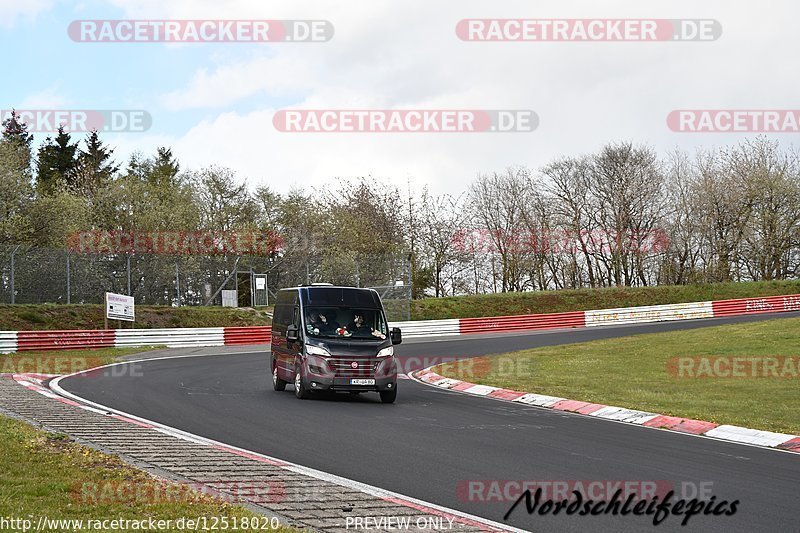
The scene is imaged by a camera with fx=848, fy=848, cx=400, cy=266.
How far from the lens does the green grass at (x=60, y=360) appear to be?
79.1ft

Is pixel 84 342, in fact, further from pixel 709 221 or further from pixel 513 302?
pixel 709 221

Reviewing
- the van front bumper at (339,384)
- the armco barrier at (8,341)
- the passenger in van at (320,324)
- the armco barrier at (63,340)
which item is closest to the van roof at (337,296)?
the passenger in van at (320,324)

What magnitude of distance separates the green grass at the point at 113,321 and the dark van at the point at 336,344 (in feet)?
66.2

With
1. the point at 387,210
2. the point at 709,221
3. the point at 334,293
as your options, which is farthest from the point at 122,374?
the point at 709,221

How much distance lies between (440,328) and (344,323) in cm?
2671

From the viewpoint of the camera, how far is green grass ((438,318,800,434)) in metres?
15.8

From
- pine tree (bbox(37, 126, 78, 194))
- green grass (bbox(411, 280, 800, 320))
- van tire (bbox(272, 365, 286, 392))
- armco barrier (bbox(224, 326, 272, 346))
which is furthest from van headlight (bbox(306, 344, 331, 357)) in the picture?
pine tree (bbox(37, 126, 78, 194))

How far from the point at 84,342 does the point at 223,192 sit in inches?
1201

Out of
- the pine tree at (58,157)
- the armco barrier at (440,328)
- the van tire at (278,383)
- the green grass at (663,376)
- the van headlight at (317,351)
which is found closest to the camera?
the green grass at (663,376)

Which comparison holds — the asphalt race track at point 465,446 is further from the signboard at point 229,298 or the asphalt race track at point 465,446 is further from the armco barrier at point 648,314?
the armco barrier at point 648,314

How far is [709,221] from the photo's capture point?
67000 millimetres

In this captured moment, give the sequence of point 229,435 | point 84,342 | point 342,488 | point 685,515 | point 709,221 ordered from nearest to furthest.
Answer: point 685,515
point 342,488
point 229,435
point 84,342
point 709,221

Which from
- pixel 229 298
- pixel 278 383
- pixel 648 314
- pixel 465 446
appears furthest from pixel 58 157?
pixel 465 446

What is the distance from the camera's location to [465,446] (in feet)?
37.5
